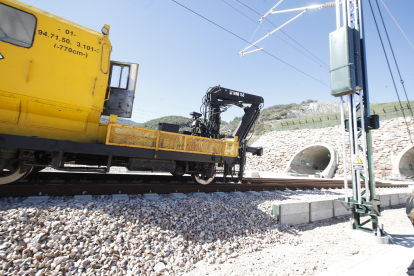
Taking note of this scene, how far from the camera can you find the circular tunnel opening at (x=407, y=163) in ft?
61.4

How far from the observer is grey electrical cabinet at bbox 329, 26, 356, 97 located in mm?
5027

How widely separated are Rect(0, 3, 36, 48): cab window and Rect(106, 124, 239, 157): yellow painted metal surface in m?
2.34

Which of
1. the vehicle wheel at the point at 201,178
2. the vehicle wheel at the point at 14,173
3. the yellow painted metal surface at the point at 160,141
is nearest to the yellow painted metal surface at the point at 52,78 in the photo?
the yellow painted metal surface at the point at 160,141

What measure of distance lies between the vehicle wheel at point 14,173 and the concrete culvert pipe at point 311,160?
21.3 metres

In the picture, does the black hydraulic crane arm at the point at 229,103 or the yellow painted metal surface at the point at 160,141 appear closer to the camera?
the yellow painted metal surface at the point at 160,141

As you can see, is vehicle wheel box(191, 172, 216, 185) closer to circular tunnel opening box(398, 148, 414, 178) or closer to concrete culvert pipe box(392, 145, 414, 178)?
concrete culvert pipe box(392, 145, 414, 178)

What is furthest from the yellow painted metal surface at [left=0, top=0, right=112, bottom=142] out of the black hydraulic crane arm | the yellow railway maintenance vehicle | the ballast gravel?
the black hydraulic crane arm

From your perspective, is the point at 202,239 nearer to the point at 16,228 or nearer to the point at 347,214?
the point at 16,228

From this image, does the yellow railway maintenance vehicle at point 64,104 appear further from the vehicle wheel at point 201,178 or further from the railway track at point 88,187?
the vehicle wheel at point 201,178

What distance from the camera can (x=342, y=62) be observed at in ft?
17.1

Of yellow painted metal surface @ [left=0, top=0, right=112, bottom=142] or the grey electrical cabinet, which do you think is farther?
the grey electrical cabinet

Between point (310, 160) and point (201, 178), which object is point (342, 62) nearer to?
point (201, 178)

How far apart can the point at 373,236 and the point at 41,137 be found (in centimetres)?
798

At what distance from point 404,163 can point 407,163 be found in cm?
108
